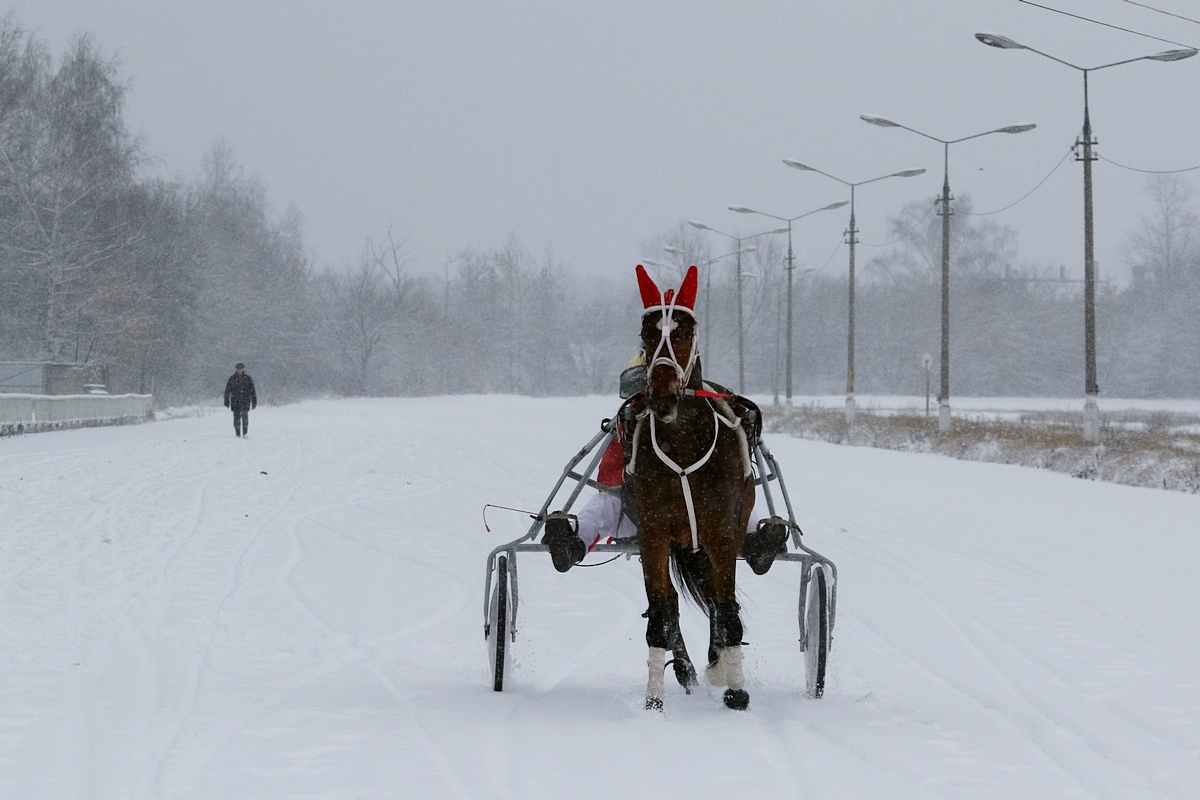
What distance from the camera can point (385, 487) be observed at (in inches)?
714

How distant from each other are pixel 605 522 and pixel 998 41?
20.1 m

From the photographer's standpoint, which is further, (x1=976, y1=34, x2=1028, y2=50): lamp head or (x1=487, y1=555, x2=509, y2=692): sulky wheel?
(x1=976, y1=34, x2=1028, y2=50): lamp head

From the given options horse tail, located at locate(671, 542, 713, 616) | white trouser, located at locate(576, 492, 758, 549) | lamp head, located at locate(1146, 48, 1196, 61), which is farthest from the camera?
lamp head, located at locate(1146, 48, 1196, 61)

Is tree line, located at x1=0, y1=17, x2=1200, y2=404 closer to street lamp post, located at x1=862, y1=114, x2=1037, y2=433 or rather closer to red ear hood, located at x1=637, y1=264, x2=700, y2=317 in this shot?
street lamp post, located at x1=862, y1=114, x2=1037, y2=433

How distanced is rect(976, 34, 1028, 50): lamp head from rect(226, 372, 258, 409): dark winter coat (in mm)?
16196

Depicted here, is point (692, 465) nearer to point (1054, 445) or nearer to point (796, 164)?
point (1054, 445)

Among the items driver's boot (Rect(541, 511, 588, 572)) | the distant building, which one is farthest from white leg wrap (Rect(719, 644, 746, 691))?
the distant building

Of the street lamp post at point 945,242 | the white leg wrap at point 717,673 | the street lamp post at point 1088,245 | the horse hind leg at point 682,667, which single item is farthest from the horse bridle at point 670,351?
the street lamp post at point 945,242

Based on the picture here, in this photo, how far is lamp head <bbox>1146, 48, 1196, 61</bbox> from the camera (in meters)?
22.4

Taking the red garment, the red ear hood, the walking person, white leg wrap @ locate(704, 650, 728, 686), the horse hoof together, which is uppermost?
the red ear hood

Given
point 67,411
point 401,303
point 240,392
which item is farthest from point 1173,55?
point 401,303

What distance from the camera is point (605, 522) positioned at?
6.12 meters

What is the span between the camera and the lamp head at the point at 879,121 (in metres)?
31.2

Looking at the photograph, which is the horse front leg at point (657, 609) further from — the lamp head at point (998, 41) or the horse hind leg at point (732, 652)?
the lamp head at point (998, 41)
